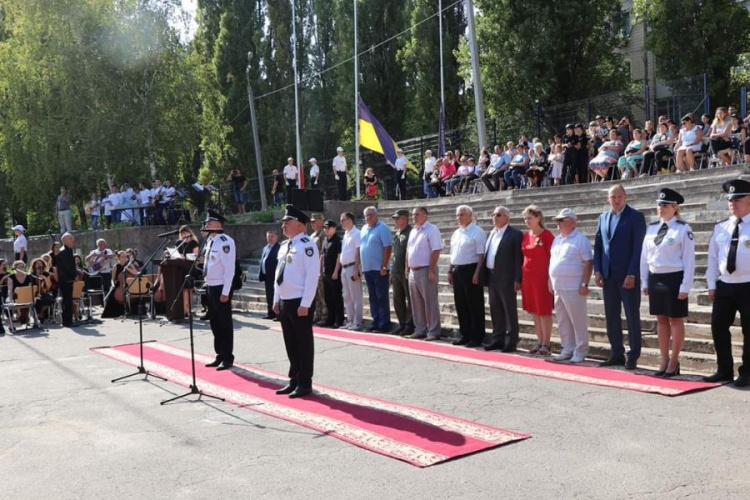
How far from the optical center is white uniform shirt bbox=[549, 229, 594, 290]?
8789 mm

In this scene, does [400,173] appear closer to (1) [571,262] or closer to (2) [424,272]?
(2) [424,272]

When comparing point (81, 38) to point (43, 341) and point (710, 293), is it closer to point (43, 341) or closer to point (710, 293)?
point (43, 341)

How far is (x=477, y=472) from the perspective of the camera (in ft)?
16.6

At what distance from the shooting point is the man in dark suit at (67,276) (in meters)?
16.0

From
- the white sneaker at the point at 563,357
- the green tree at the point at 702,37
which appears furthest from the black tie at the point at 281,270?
the green tree at the point at 702,37

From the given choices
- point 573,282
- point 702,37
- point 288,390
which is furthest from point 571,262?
point 702,37

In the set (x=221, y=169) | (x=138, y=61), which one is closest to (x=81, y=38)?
(x=138, y=61)

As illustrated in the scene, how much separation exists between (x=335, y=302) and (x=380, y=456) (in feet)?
25.7

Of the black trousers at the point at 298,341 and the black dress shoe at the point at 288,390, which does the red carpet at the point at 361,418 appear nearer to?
the black dress shoe at the point at 288,390

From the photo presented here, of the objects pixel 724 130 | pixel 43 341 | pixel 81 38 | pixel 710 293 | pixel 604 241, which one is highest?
pixel 81 38

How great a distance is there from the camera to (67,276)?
16016 millimetres

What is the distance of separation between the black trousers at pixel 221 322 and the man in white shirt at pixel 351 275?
3.36 metres

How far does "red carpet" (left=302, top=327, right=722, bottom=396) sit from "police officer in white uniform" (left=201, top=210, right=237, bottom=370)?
86.7 inches

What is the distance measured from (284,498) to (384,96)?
32290 millimetres
